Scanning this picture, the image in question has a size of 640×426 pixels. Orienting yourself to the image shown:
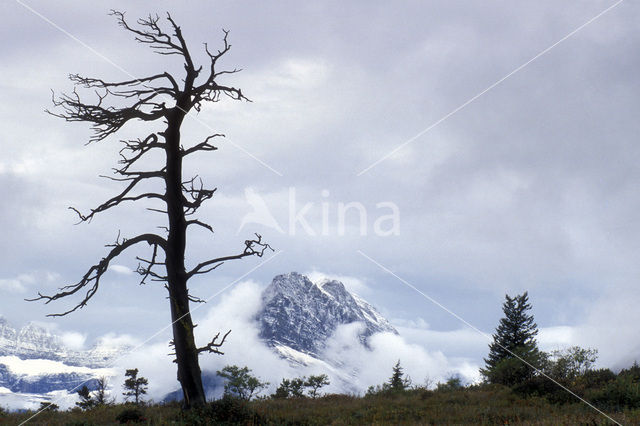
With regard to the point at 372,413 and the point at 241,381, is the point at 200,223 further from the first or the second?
the point at 241,381

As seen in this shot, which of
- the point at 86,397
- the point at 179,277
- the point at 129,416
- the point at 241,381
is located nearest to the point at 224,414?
the point at 129,416

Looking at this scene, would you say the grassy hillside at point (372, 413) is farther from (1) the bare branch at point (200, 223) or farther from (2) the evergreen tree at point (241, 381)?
(2) the evergreen tree at point (241, 381)

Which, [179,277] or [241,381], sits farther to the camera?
[241,381]

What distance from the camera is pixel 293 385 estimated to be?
54781 mm

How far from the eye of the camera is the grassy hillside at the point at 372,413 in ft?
46.6

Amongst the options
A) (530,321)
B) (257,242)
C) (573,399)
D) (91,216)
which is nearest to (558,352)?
(530,321)

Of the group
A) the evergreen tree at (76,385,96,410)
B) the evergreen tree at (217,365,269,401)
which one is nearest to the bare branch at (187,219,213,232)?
the evergreen tree at (76,385,96,410)

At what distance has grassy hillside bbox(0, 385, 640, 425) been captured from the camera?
14203 millimetres

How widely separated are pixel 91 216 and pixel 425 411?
1164cm

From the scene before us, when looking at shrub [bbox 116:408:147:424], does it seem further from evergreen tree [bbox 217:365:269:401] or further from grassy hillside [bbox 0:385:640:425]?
evergreen tree [bbox 217:365:269:401]

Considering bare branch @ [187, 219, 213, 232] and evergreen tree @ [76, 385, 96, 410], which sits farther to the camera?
evergreen tree @ [76, 385, 96, 410]

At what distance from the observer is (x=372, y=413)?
16.1 m

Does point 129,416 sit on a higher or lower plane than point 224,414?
higher

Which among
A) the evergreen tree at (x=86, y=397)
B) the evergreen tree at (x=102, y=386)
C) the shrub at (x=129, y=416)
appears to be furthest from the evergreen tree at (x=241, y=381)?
the shrub at (x=129, y=416)
